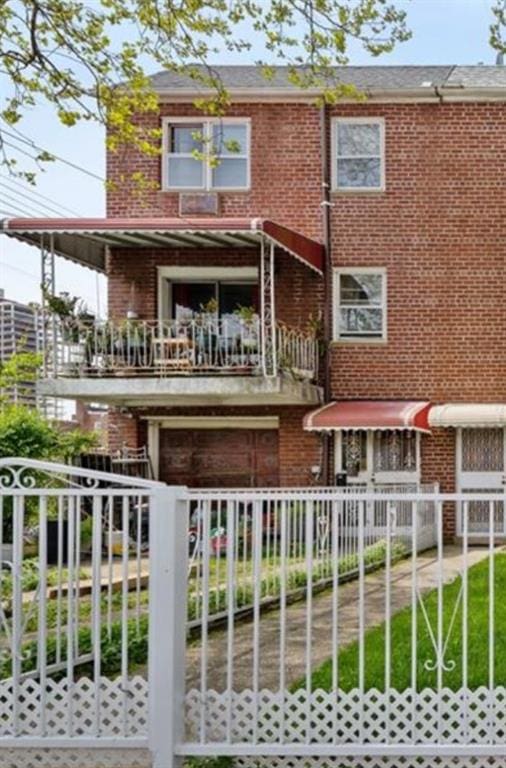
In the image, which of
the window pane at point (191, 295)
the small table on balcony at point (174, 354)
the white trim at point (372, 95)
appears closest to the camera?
the small table on balcony at point (174, 354)

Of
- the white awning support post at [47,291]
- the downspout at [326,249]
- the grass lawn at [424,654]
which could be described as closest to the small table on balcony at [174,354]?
the white awning support post at [47,291]

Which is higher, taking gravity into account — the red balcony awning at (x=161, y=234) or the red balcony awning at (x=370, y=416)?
the red balcony awning at (x=161, y=234)

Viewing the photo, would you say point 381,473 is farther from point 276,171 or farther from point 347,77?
point 347,77

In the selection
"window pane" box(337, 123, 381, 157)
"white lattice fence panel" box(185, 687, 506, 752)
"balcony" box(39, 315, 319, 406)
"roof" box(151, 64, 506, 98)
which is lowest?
"white lattice fence panel" box(185, 687, 506, 752)

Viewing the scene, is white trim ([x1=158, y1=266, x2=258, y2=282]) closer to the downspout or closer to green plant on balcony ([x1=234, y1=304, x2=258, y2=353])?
the downspout

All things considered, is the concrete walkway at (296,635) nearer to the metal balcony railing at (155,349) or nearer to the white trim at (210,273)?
the metal balcony railing at (155,349)

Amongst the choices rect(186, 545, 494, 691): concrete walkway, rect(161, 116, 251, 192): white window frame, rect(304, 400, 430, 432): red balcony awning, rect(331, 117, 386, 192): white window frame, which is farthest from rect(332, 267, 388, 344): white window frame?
rect(186, 545, 494, 691): concrete walkway

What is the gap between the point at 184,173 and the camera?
2014cm

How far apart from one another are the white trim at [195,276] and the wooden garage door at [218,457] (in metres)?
3.10

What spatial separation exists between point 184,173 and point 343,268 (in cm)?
453

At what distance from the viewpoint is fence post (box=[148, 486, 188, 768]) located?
17.7 ft

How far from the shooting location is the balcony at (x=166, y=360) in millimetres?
16875

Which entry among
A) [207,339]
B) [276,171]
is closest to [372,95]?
[276,171]

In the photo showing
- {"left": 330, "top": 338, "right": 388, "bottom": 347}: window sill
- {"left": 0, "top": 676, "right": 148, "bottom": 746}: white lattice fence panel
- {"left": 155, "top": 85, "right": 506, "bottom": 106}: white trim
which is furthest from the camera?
{"left": 330, "top": 338, "right": 388, "bottom": 347}: window sill
